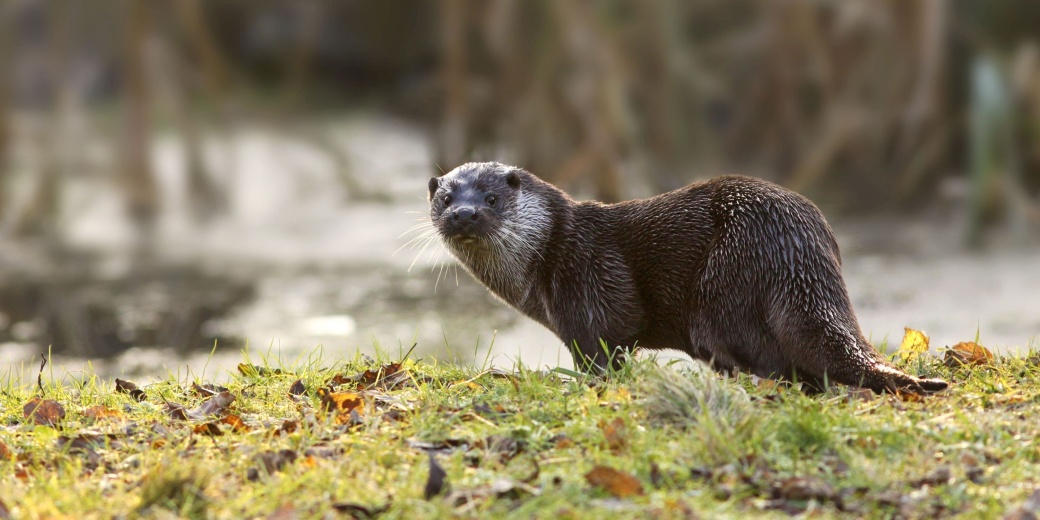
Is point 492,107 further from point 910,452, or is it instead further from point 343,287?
point 910,452

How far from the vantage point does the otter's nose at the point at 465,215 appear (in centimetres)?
346

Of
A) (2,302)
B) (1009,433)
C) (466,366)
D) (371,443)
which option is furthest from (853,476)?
(2,302)

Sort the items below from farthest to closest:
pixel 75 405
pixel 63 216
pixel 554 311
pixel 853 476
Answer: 1. pixel 63 216
2. pixel 554 311
3. pixel 75 405
4. pixel 853 476

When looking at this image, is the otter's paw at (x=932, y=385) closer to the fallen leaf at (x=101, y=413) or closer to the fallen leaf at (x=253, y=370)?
the fallen leaf at (x=253, y=370)

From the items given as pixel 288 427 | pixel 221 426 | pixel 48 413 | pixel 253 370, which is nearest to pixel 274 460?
pixel 288 427

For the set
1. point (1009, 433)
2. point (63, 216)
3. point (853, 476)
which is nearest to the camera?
point (853, 476)

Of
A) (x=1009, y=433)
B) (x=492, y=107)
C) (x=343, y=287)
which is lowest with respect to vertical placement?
(x=343, y=287)

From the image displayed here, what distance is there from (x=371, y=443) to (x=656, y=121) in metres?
5.78

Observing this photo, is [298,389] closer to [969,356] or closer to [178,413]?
[178,413]

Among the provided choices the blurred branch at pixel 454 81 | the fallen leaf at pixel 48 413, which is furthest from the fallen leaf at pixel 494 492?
the blurred branch at pixel 454 81

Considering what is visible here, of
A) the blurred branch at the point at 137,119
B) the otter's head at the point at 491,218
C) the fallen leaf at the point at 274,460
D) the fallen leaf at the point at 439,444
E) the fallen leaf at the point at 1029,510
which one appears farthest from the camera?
the blurred branch at the point at 137,119

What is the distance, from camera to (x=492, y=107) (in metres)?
7.91

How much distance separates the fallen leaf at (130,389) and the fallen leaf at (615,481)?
164 cm

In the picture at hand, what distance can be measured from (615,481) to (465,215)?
1.45 m
